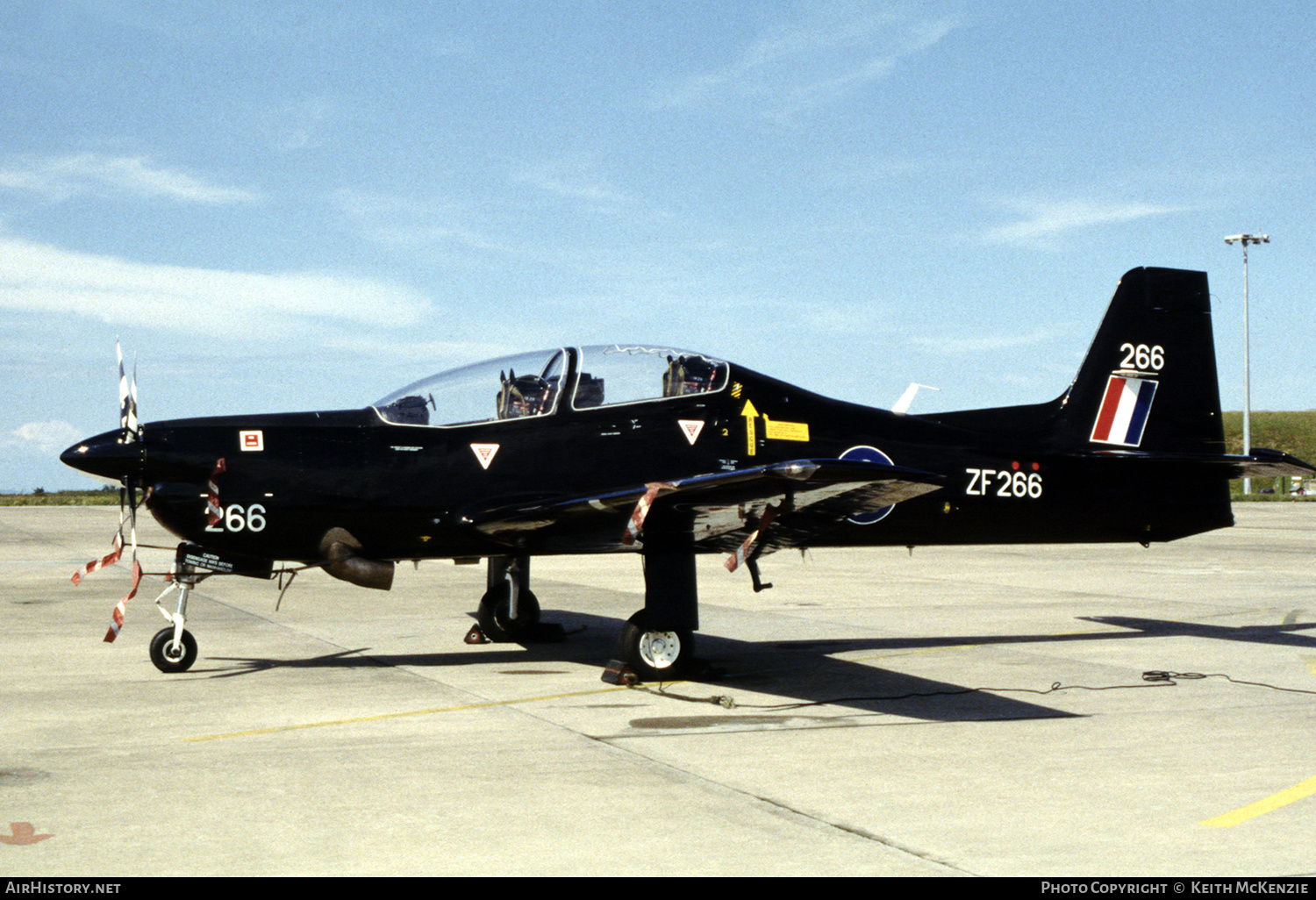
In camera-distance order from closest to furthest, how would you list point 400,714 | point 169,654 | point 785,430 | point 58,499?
point 400,714 < point 169,654 < point 785,430 < point 58,499

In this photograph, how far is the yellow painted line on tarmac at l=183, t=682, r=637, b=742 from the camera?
23.0ft

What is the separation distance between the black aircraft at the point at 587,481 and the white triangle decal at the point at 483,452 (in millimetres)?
14

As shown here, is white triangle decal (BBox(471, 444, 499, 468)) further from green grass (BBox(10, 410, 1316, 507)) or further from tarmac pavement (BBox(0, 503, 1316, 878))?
green grass (BBox(10, 410, 1316, 507))

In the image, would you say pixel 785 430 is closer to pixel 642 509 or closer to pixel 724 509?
pixel 724 509

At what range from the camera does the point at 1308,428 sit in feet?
359

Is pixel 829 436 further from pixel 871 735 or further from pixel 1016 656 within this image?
pixel 871 735

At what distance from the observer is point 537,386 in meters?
9.66

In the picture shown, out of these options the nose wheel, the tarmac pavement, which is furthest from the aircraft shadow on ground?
the nose wheel

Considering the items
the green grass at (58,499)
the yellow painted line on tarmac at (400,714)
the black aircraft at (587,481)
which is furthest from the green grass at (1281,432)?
the yellow painted line on tarmac at (400,714)

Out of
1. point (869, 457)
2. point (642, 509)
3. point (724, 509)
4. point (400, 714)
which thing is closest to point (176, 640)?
point (400, 714)

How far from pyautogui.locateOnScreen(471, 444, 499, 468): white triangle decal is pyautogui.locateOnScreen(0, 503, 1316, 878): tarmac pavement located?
1.73 m

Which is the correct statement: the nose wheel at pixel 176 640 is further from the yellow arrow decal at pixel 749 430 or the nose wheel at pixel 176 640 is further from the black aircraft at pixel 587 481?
the yellow arrow decal at pixel 749 430

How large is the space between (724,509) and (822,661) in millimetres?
2587

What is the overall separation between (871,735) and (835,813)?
189 centimetres
